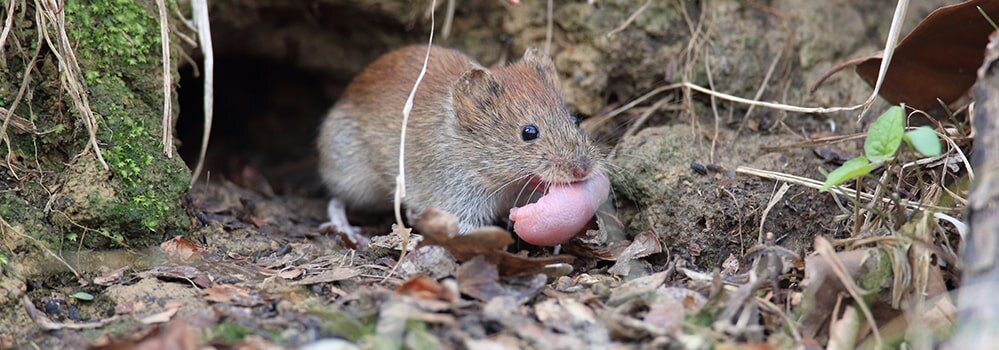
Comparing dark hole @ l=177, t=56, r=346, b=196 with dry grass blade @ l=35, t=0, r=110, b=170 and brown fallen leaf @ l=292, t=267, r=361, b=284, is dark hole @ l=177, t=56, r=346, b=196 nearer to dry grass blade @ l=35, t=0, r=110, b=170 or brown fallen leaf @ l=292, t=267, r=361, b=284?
dry grass blade @ l=35, t=0, r=110, b=170

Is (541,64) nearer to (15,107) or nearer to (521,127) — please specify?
(521,127)

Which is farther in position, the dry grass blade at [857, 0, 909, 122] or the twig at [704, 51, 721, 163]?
the twig at [704, 51, 721, 163]

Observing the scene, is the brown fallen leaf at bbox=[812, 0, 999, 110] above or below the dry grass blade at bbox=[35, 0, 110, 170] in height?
below

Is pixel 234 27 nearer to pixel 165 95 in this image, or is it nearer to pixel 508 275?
pixel 165 95

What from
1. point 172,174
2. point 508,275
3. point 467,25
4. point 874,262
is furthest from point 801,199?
point 172,174

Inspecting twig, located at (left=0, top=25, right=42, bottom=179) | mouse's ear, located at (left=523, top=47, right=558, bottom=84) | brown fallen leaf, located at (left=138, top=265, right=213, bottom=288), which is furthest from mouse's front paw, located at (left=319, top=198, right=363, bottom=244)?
twig, located at (left=0, top=25, right=42, bottom=179)

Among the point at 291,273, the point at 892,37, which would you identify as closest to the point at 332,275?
the point at 291,273

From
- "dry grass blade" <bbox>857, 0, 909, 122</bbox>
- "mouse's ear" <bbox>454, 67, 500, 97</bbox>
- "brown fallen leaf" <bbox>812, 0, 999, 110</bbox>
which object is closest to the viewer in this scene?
"dry grass blade" <bbox>857, 0, 909, 122</bbox>
